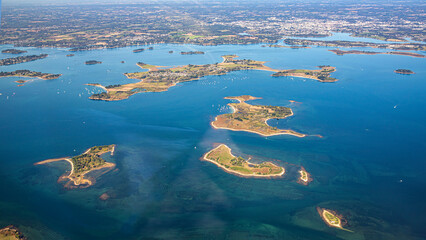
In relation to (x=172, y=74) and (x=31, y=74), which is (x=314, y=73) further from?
(x=31, y=74)

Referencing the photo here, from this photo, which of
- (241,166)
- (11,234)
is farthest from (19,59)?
(241,166)

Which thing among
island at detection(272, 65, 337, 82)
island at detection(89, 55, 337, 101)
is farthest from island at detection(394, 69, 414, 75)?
island at detection(89, 55, 337, 101)

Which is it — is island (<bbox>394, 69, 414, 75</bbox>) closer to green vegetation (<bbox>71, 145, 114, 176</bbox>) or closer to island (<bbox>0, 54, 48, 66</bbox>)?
green vegetation (<bbox>71, 145, 114, 176</bbox>)

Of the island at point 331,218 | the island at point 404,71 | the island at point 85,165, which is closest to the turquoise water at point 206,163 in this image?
the island at point 331,218

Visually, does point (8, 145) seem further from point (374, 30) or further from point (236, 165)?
point (374, 30)

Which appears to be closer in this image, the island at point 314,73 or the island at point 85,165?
the island at point 85,165

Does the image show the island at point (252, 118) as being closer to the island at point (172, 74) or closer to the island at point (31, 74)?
the island at point (172, 74)

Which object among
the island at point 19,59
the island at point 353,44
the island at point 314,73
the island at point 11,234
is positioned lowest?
the island at point 11,234
